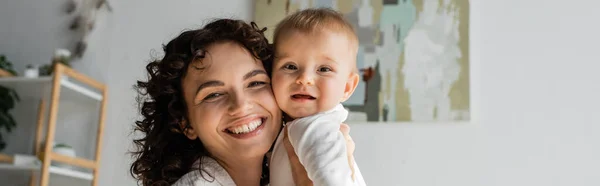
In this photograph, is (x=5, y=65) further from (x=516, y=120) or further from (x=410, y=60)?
(x=516, y=120)

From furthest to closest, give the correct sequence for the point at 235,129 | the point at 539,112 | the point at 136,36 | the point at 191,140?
the point at 136,36
the point at 539,112
the point at 191,140
the point at 235,129

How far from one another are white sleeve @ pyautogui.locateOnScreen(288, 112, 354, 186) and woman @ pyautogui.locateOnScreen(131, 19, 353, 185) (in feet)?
0.18

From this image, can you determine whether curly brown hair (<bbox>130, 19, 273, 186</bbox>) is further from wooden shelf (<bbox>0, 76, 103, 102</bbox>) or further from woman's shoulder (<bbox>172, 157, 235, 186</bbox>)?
wooden shelf (<bbox>0, 76, 103, 102</bbox>)

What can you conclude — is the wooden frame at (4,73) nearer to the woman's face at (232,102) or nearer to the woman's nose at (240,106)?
the woman's face at (232,102)

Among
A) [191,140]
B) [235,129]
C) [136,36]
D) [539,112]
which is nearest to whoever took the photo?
[235,129]

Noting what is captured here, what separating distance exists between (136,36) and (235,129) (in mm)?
2387

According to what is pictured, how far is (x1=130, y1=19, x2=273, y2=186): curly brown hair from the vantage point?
4.38ft

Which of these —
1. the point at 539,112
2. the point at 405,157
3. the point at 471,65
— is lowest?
the point at 405,157

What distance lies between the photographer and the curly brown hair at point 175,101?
1.33 meters

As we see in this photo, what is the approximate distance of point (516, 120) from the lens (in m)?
3.05

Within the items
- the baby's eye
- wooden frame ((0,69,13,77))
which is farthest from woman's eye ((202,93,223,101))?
wooden frame ((0,69,13,77))

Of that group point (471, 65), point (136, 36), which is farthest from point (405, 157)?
point (136, 36)

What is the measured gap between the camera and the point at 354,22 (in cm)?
318

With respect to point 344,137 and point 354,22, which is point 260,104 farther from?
point 354,22
